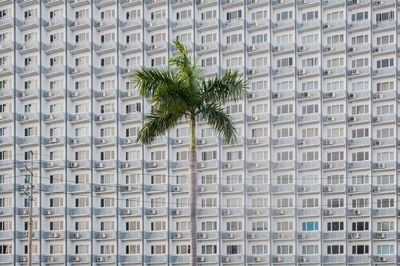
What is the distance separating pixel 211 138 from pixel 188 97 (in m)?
49.2

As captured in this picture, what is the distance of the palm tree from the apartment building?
45.9 m

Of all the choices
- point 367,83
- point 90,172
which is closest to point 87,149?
point 90,172

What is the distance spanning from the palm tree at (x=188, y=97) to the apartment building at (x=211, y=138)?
4590 cm

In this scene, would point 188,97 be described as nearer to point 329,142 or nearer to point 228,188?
point 329,142

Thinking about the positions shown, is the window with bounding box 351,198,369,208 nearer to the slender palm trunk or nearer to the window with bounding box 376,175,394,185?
the window with bounding box 376,175,394,185

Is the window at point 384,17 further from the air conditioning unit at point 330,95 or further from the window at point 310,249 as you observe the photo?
the window at point 310,249

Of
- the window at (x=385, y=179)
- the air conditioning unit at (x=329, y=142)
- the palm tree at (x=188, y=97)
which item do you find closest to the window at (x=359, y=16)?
the air conditioning unit at (x=329, y=142)

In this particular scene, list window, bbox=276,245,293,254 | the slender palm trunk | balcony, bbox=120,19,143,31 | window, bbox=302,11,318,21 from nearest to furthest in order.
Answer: the slender palm trunk
window, bbox=276,245,293,254
window, bbox=302,11,318,21
balcony, bbox=120,19,143,31

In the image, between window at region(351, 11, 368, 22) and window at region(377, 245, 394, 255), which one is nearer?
window at region(377, 245, 394, 255)

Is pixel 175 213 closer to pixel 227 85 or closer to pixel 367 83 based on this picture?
pixel 367 83

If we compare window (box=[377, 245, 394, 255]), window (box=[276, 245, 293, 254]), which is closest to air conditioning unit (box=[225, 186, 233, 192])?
window (box=[276, 245, 293, 254])

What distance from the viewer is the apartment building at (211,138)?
74938 millimetres

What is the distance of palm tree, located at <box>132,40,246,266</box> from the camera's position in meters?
30.1

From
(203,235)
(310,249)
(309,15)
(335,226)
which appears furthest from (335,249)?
(309,15)
